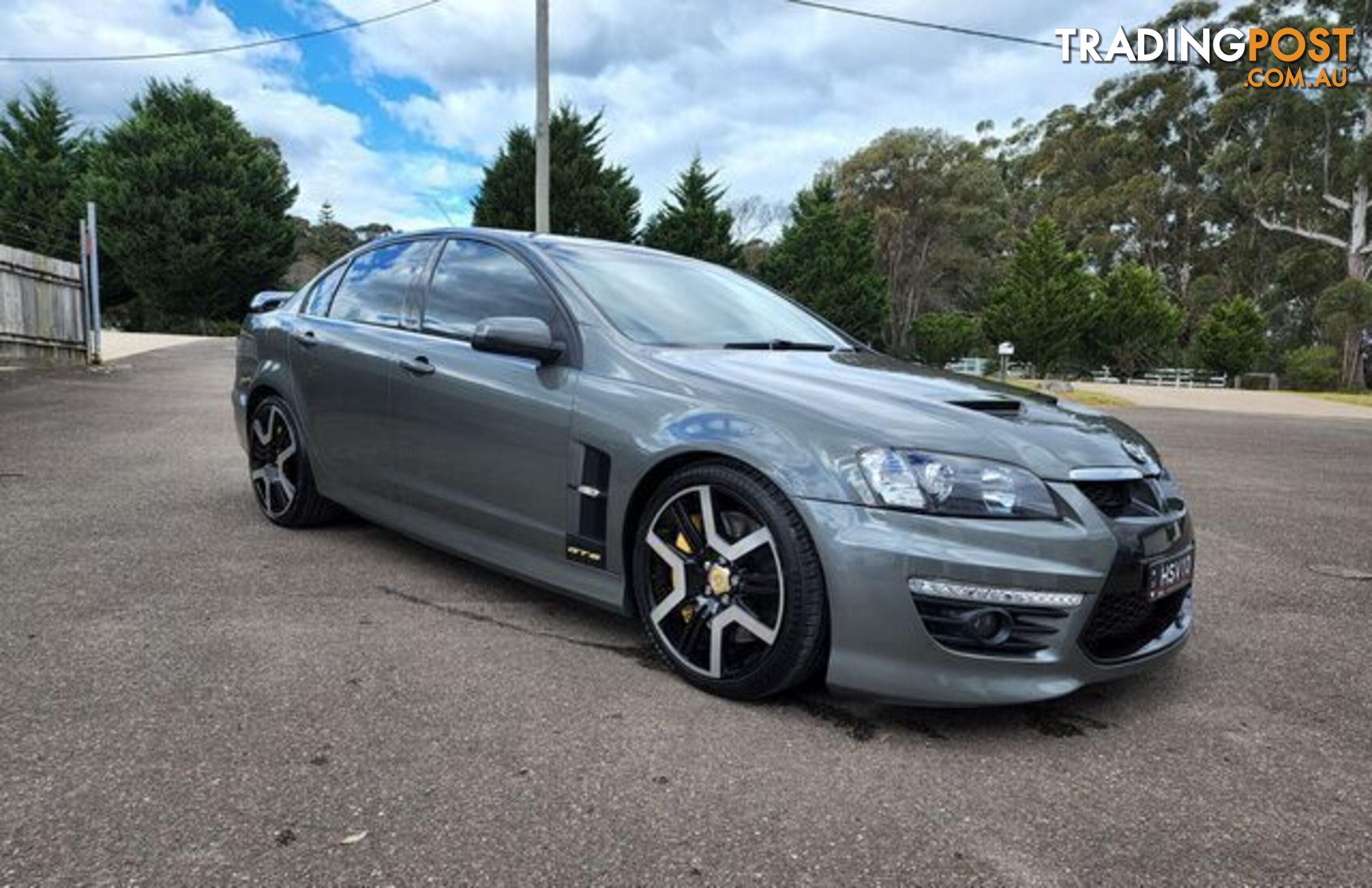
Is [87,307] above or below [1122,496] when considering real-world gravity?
above

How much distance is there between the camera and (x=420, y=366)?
3.84 metres

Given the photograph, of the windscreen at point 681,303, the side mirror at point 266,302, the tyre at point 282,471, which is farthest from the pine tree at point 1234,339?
the tyre at point 282,471

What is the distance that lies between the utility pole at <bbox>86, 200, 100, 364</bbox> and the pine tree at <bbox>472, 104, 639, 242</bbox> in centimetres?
1631

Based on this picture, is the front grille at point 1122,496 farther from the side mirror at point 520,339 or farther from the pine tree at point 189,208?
the pine tree at point 189,208

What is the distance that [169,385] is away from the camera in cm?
1205

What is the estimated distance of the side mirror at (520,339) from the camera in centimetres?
325

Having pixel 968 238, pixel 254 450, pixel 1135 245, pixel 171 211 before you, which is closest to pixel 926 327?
pixel 968 238

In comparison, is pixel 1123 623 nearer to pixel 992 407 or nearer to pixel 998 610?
pixel 998 610

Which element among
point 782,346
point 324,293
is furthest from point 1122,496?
point 324,293

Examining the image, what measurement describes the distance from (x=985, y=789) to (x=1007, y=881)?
1.30ft

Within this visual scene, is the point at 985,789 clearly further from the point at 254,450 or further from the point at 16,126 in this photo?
the point at 16,126

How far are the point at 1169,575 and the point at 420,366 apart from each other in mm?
2822

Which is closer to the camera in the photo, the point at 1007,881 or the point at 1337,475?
the point at 1007,881

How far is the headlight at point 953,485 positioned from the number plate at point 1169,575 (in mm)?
406
